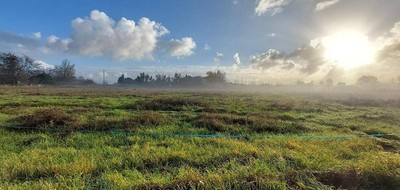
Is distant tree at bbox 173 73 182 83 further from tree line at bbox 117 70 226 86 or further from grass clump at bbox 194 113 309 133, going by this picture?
grass clump at bbox 194 113 309 133

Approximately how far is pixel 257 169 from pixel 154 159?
2525mm

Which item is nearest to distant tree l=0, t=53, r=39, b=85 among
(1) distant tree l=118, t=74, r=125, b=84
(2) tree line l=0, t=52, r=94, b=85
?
(2) tree line l=0, t=52, r=94, b=85

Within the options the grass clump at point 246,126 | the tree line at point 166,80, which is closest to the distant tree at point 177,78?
the tree line at point 166,80

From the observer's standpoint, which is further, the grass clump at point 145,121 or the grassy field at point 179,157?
the grass clump at point 145,121

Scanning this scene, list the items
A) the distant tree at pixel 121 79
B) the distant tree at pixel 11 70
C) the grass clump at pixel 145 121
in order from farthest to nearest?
the distant tree at pixel 121 79 < the distant tree at pixel 11 70 < the grass clump at pixel 145 121

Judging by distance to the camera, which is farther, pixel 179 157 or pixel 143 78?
pixel 143 78

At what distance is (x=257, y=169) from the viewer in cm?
582

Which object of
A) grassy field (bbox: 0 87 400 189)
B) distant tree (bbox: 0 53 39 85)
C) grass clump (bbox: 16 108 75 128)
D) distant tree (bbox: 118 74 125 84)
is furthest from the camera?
distant tree (bbox: 118 74 125 84)

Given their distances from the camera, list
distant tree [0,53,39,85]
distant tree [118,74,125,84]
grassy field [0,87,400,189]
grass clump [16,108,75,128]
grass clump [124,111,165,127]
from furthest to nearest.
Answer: distant tree [118,74,125,84], distant tree [0,53,39,85], grass clump [124,111,165,127], grass clump [16,108,75,128], grassy field [0,87,400,189]

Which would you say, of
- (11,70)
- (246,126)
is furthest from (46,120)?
(11,70)

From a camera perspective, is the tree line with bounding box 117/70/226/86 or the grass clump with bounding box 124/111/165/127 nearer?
the grass clump with bounding box 124/111/165/127

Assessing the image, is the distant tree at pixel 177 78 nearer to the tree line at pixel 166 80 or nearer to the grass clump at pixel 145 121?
the tree line at pixel 166 80

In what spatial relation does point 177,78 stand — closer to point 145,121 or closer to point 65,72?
point 65,72

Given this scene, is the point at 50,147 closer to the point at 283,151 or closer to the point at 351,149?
the point at 283,151
